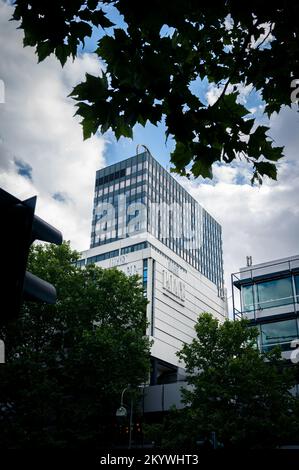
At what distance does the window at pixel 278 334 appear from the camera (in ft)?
93.6

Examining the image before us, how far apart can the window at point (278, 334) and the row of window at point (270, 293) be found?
4.43 feet

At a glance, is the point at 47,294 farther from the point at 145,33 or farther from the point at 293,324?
the point at 293,324

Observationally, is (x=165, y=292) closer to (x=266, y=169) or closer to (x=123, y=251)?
(x=123, y=251)

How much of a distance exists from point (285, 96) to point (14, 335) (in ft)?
84.8

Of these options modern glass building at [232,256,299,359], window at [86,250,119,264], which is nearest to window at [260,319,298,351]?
modern glass building at [232,256,299,359]

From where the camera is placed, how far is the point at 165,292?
6075cm

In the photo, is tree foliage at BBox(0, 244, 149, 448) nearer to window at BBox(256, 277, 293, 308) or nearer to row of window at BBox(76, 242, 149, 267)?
window at BBox(256, 277, 293, 308)

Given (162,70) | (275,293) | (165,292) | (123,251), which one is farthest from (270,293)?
(123,251)

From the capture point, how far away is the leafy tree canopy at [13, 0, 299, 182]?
3016 millimetres

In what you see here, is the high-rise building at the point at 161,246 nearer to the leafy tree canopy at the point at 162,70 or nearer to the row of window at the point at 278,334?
the row of window at the point at 278,334

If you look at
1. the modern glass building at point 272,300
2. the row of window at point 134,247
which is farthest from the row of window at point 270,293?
the row of window at point 134,247

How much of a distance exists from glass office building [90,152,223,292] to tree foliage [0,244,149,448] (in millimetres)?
47851

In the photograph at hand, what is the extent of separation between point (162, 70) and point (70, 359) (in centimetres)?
2585

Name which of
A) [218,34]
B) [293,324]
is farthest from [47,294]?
[293,324]
